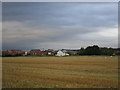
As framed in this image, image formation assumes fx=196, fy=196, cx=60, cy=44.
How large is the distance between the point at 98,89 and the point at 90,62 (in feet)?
21.8

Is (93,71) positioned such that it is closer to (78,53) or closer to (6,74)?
(78,53)

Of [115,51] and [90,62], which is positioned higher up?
[115,51]

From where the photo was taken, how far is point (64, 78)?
934 cm

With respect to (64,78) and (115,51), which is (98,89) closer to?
(64,78)

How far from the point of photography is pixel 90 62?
13852 mm

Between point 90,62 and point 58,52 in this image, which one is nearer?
point 58,52

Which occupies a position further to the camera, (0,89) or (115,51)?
(115,51)

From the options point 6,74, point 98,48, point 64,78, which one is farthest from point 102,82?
point 6,74

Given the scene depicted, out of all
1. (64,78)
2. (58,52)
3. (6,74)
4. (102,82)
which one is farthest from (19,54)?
(102,82)

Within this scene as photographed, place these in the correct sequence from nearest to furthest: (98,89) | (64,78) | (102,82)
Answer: (98,89)
(102,82)
(64,78)

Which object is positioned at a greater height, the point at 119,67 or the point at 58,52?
the point at 58,52

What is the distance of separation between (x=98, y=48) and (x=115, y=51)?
0.93m

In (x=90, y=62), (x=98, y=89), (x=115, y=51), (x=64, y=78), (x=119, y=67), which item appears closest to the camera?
(x=98, y=89)

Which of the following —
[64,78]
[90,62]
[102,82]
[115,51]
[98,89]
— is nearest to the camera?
[98,89]
